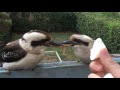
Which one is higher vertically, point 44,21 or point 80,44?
point 80,44

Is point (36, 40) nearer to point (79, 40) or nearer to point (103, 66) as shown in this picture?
point (79, 40)

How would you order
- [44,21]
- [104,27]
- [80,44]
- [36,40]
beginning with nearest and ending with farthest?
[36,40] < [80,44] < [104,27] < [44,21]

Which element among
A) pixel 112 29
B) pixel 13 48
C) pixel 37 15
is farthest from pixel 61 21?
pixel 13 48

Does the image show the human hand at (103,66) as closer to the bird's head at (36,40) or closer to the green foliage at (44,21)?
the bird's head at (36,40)

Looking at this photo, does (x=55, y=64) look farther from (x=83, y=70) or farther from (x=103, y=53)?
(x=103, y=53)

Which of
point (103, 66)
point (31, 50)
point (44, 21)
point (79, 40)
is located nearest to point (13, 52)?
point (31, 50)

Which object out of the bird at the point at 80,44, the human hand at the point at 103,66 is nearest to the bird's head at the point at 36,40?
the bird at the point at 80,44
